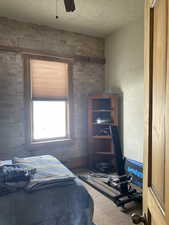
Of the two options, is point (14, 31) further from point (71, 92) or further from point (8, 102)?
point (71, 92)

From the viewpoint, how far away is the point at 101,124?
14.6 feet

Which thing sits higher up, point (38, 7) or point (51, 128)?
point (38, 7)

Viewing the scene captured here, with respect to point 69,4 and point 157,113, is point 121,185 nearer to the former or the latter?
point 157,113

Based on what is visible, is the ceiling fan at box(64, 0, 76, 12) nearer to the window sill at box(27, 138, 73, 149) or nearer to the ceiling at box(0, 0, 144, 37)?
the ceiling at box(0, 0, 144, 37)

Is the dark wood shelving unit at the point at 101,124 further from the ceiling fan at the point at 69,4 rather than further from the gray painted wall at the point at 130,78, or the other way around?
the ceiling fan at the point at 69,4

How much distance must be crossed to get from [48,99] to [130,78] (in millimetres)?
1904

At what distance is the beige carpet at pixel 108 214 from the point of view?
243 cm

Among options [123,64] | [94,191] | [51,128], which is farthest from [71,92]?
[94,191]

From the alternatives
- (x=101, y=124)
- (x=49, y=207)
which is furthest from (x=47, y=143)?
(x=49, y=207)

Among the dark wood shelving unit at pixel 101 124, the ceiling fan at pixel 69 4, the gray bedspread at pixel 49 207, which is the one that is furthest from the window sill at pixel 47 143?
the ceiling fan at pixel 69 4

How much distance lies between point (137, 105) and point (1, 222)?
3172mm

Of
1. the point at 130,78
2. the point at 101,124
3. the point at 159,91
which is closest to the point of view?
the point at 159,91

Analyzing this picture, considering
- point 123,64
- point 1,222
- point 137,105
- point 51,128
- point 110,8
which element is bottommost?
point 1,222

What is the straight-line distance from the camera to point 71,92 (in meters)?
4.48
